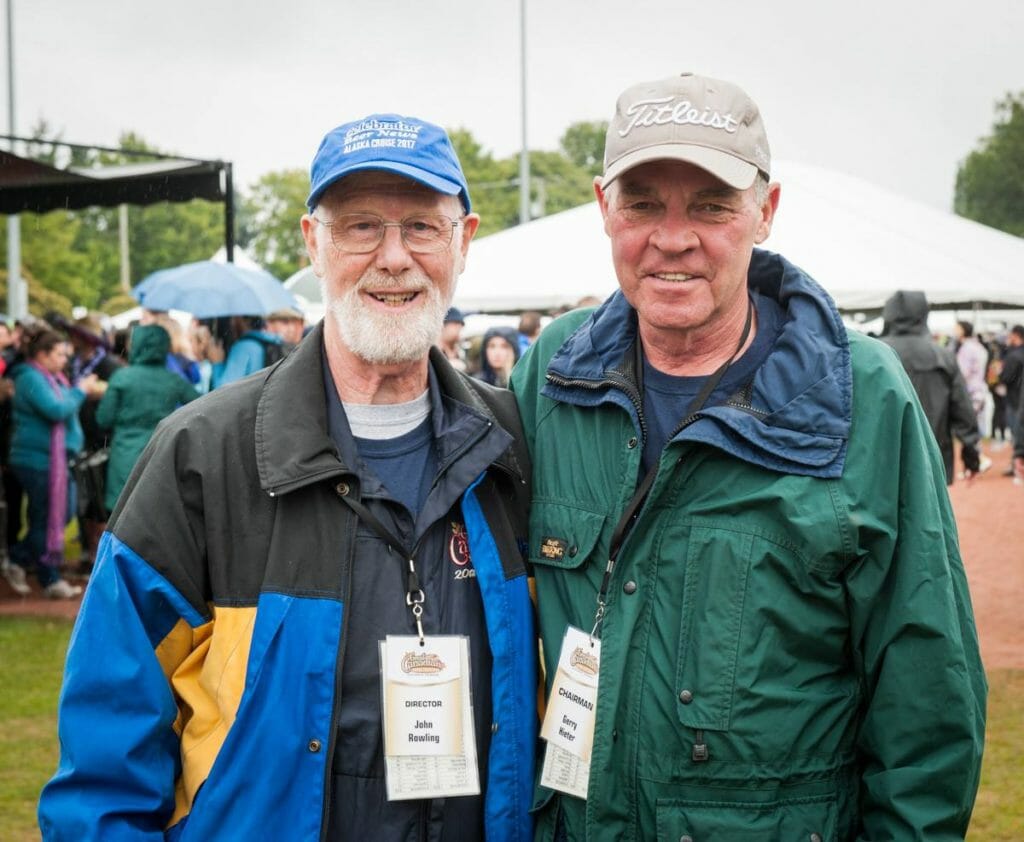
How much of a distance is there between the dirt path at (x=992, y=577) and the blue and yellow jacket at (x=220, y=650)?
6335 millimetres

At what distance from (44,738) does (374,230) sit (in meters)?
4.67

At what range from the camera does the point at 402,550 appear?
248 cm

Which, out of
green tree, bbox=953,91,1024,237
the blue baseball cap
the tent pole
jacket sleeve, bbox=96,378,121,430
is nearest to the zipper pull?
the blue baseball cap

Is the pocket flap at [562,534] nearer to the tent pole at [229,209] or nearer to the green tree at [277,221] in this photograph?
the tent pole at [229,209]

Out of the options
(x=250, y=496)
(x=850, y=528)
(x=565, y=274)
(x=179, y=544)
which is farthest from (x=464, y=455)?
(x=565, y=274)

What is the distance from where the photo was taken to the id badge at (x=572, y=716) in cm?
249

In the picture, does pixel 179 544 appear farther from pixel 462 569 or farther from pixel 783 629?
pixel 783 629

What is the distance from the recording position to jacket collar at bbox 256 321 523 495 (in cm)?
242

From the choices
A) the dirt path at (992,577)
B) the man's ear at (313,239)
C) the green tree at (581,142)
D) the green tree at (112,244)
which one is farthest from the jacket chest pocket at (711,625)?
the green tree at (581,142)

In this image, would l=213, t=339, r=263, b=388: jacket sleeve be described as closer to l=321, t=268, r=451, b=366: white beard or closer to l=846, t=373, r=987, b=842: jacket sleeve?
l=321, t=268, r=451, b=366: white beard

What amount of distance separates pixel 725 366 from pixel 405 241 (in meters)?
0.79

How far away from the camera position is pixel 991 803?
217 inches

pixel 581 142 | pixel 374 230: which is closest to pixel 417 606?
pixel 374 230

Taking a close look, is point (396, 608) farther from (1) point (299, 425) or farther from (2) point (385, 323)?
(2) point (385, 323)
